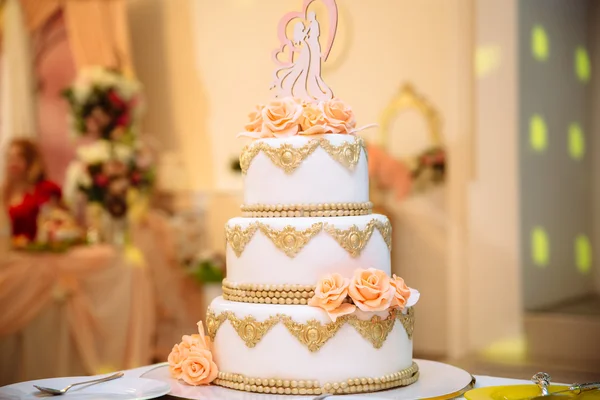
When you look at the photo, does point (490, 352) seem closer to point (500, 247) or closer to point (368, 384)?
point (500, 247)

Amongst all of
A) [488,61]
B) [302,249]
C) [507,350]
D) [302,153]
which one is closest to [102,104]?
[488,61]

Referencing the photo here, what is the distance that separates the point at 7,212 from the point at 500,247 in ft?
14.7

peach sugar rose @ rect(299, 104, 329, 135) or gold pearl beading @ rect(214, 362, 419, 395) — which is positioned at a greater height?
peach sugar rose @ rect(299, 104, 329, 135)

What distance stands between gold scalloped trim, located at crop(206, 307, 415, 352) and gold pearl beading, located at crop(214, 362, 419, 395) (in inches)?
4.7

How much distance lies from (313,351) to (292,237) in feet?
1.35

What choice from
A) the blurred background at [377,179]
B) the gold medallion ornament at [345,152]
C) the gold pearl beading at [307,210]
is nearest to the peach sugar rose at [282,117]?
the gold medallion ornament at [345,152]

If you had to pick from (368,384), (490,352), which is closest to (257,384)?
(368,384)

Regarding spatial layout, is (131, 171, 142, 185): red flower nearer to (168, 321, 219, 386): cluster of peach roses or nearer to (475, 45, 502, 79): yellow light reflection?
(475, 45, 502, 79): yellow light reflection

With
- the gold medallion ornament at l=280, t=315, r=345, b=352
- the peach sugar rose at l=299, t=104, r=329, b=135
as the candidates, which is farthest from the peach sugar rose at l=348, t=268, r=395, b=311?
the peach sugar rose at l=299, t=104, r=329, b=135

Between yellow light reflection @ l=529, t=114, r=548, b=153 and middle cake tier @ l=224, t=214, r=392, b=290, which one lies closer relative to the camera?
middle cake tier @ l=224, t=214, r=392, b=290

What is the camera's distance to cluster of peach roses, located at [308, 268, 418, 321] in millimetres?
2757

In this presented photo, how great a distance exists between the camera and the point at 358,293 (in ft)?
9.12

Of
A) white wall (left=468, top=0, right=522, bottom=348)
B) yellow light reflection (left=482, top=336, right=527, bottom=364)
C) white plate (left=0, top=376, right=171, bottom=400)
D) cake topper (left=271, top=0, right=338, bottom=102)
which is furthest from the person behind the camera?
white wall (left=468, top=0, right=522, bottom=348)

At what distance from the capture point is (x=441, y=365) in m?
3.21
